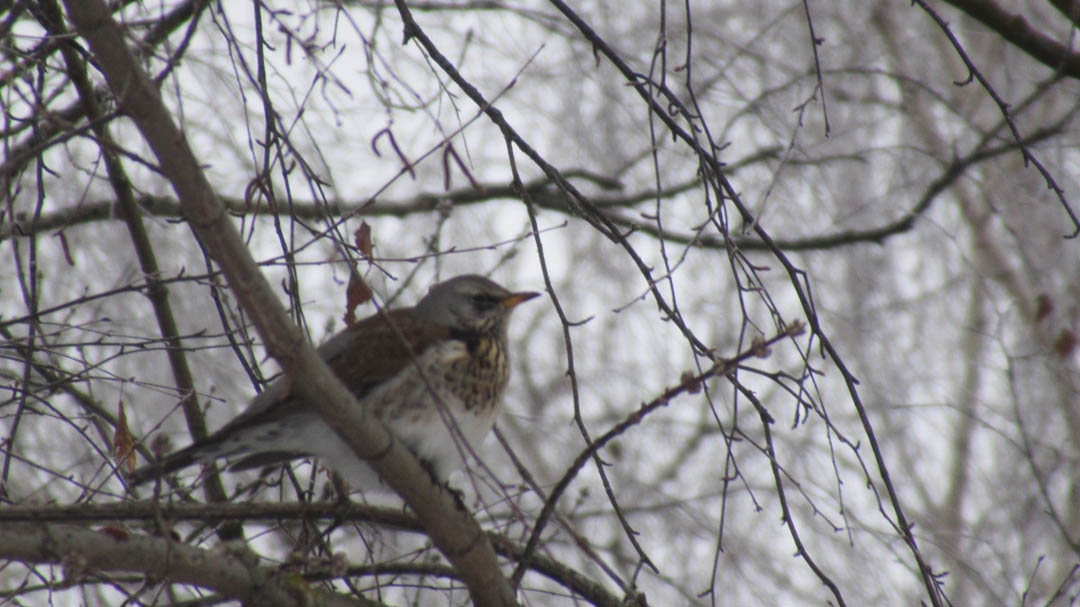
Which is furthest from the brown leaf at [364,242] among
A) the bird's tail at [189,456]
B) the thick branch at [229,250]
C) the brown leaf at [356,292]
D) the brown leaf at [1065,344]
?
the brown leaf at [1065,344]

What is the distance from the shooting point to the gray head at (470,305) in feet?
12.9

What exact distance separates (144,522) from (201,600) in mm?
260

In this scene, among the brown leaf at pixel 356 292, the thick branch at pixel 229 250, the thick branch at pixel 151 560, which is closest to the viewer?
the thick branch at pixel 229 250

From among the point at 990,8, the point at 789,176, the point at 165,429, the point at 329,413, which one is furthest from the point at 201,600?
the point at 789,176

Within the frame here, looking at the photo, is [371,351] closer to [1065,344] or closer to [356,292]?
[356,292]

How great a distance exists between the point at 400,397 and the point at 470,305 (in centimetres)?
59

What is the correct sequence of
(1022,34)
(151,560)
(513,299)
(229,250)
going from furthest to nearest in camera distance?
(513,299), (1022,34), (151,560), (229,250)

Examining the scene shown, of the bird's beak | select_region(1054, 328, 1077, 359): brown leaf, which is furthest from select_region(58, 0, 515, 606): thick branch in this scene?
select_region(1054, 328, 1077, 359): brown leaf

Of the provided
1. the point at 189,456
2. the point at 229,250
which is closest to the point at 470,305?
the point at 189,456

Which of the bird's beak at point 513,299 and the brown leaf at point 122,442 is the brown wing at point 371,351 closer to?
the bird's beak at point 513,299

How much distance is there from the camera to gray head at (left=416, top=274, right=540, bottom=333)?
12.9 feet

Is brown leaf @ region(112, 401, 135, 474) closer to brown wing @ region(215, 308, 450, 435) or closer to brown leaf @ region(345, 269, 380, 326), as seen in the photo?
brown wing @ region(215, 308, 450, 435)

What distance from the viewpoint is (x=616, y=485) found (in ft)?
20.3

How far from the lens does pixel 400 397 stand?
3.49 m
